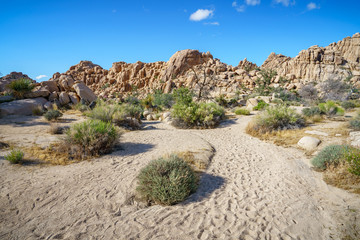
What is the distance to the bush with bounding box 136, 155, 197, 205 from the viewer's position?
3516 mm

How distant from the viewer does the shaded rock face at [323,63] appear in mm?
50438

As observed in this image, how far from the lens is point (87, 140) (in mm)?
5711

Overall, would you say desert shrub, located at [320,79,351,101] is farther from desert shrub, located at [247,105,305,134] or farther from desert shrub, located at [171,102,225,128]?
desert shrub, located at [171,102,225,128]

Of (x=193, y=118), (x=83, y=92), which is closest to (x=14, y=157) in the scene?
(x=193, y=118)

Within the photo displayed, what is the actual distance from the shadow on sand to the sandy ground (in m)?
0.02

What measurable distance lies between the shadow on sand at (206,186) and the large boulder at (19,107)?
13.0 metres

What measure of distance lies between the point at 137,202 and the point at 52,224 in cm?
144

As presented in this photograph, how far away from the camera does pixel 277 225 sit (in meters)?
3.07

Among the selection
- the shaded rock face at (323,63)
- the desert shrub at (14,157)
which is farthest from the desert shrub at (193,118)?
the shaded rock face at (323,63)

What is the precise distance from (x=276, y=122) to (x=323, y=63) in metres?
61.6

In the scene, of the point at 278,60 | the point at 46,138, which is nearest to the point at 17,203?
the point at 46,138

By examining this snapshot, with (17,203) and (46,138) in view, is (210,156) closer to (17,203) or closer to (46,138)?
(17,203)

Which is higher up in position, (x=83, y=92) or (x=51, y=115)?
(x=83, y=92)

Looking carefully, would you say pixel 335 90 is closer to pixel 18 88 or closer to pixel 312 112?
pixel 312 112
